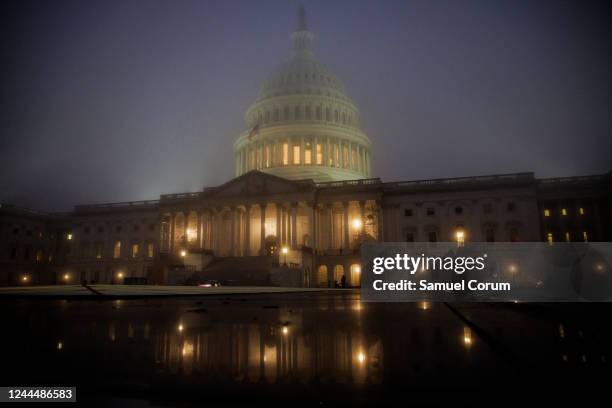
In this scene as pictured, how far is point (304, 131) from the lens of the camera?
85.9 metres

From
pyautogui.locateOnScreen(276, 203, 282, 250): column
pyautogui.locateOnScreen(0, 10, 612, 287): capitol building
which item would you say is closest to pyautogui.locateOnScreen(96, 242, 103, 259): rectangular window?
pyautogui.locateOnScreen(0, 10, 612, 287): capitol building

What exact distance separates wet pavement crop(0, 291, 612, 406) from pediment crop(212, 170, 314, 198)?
188 feet

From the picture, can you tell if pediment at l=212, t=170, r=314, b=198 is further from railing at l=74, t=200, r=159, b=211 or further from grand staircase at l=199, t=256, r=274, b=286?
railing at l=74, t=200, r=159, b=211

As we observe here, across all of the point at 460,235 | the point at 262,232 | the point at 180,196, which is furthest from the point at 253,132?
the point at 460,235

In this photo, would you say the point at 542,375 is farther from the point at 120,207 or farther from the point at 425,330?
the point at 120,207

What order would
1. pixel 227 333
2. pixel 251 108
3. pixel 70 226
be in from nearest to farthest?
pixel 227 333
pixel 70 226
pixel 251 108

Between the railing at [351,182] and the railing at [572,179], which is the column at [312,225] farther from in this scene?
the railing at [572,179]

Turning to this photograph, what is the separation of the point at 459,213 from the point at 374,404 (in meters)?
65.4

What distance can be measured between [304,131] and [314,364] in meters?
83.8

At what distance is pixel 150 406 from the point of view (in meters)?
2.58

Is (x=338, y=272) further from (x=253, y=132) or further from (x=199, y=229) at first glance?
(x=253, y=132)

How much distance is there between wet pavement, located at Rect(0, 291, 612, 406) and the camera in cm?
281

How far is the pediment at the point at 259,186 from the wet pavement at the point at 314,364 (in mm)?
57208

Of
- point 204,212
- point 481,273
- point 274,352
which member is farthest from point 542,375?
point 204,212
